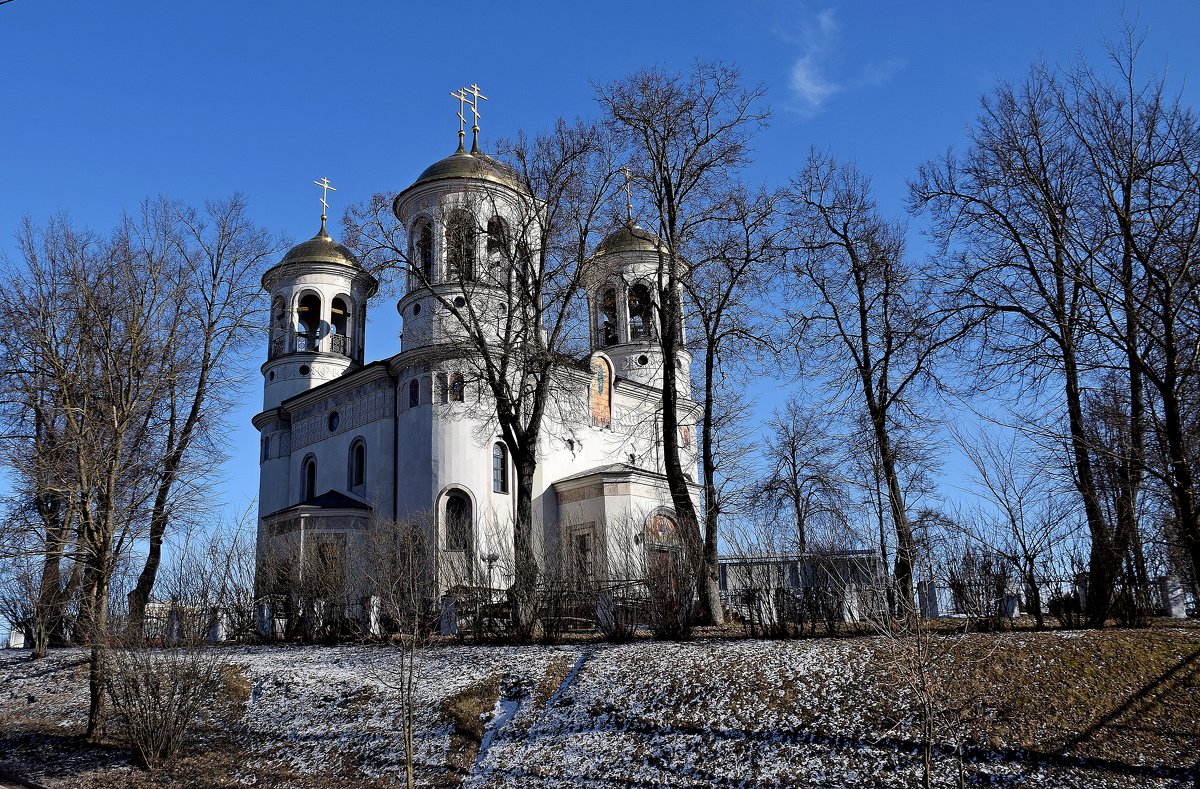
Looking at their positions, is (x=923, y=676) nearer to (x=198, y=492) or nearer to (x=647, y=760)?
(x=647, y=760)

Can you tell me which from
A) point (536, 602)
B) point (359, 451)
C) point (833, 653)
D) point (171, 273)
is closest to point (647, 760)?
point (833, 653)

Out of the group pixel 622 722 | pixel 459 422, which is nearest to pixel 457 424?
pixel 459 422

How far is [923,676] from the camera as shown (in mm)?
8609

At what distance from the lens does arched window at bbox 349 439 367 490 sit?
30.2 metres

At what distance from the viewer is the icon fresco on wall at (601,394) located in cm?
3097

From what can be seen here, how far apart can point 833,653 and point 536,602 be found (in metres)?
5.85

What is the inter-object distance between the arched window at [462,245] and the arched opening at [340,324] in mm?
12920

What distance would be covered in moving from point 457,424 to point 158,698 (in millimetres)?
15005

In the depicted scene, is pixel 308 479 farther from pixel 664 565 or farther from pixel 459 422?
pixel 664 565

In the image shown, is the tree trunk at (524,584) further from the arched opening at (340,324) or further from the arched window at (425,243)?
the arched opening at (340,324)

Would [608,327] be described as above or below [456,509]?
above

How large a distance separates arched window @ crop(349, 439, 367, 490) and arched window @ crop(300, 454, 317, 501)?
251cm

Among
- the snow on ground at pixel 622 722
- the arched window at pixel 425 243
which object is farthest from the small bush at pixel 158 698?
the arched window at pixel 425 243

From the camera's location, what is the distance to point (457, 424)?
27469mm
